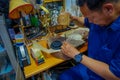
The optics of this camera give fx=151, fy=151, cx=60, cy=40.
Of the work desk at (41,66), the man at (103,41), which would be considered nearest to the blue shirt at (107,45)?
the man at (103,41)

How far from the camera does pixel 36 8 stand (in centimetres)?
152

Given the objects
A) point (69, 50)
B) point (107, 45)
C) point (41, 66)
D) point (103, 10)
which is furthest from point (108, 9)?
point (41, 66)

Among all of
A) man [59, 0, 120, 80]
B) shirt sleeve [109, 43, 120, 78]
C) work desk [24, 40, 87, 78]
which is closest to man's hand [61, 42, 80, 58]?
man [59, 0, 120, 80]

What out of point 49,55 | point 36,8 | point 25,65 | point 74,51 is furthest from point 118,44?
point 36,8

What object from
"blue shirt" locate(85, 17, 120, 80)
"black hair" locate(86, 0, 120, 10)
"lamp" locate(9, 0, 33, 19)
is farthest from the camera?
"lamp" locate(9, 0, 33, 19)

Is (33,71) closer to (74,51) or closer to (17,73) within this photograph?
(17,73)

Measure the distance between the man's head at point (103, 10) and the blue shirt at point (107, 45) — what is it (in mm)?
45

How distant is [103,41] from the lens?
103 cm

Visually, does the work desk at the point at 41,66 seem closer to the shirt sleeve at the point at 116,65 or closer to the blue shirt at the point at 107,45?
the blue shirt at the point at 107,45

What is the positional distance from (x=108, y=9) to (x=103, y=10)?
26mm

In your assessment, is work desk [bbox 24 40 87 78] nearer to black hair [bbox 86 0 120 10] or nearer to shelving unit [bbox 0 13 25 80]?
shelving unit [bbox 0 13 25 80]

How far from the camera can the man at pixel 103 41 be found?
2.68 feet

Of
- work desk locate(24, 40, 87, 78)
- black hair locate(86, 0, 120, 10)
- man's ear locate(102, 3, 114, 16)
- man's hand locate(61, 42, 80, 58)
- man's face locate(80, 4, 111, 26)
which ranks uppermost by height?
black hair locate(86, 0, 120, 10)

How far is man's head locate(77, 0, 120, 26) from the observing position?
78cm
